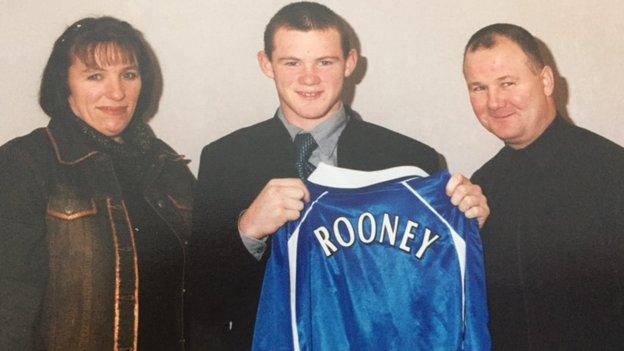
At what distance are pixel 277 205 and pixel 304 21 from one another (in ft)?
1.58

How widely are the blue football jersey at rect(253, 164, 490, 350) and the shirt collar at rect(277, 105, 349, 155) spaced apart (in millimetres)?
230

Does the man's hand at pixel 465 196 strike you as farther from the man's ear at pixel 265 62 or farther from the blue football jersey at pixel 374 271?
the man's ear at pixel 265 62

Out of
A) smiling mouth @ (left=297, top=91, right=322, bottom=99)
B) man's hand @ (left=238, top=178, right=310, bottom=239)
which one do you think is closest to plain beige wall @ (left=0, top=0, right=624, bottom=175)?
smiling mouth @ (left=297, top=91, right=322, bottom=99)

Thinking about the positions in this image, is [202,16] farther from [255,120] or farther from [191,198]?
[191,198]

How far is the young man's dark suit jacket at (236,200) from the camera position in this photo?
52.6 inches

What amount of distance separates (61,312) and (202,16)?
34.7 inches

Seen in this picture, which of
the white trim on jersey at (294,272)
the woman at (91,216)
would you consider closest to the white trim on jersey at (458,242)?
the white trim on jersey at (294,272)

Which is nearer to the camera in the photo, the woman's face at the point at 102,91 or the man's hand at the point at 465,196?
the man's hand at the point at 465,196

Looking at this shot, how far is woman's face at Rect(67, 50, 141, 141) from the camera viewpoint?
4.33 feet

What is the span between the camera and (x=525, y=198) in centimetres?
135

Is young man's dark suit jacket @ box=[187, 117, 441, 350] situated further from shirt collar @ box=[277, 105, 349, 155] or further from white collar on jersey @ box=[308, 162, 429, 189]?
white collar on jersey @ box=[308, 162, 429, 189]

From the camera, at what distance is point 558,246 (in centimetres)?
131

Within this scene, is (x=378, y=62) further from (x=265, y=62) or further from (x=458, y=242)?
(x=458, y=242)

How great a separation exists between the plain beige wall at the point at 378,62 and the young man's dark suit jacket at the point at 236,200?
0.24 meters
